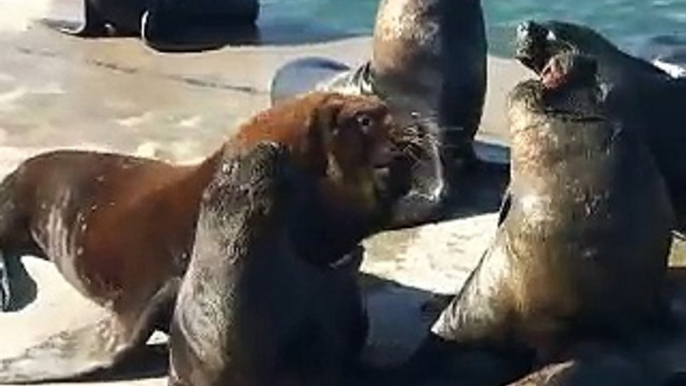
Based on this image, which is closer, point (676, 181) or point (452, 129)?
point (676, 181)

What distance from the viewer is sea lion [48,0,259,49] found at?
11.1m

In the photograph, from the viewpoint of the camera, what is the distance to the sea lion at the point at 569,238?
5613 millimetres

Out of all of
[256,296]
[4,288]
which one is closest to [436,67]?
[4,288]

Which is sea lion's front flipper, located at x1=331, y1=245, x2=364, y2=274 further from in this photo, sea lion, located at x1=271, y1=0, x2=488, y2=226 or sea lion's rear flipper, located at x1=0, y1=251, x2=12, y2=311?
sea lion, located at x1=271, y1=0, x2=488, y2=226

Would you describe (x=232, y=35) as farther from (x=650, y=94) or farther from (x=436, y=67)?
(x=650, y=94)

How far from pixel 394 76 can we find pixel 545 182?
2.42m

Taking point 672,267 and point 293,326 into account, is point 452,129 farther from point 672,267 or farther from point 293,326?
point 293,326

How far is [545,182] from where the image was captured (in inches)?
230

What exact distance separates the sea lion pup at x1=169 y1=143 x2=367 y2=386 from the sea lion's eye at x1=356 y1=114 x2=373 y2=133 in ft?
1.36

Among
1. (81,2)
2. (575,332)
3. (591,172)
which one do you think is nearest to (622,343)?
(575,332)

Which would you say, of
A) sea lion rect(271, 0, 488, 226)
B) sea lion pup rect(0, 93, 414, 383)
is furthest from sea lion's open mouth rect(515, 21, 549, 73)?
sea lion rect(271, 0, 488, 226)

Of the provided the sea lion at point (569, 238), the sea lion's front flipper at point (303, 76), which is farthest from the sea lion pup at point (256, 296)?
the sea lion's front flipper at point (303, 76)

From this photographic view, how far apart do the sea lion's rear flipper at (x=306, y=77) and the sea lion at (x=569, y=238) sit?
8.77 feet

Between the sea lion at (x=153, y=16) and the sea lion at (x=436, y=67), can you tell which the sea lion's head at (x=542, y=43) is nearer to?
the sea lion at (x=436, y=67)
